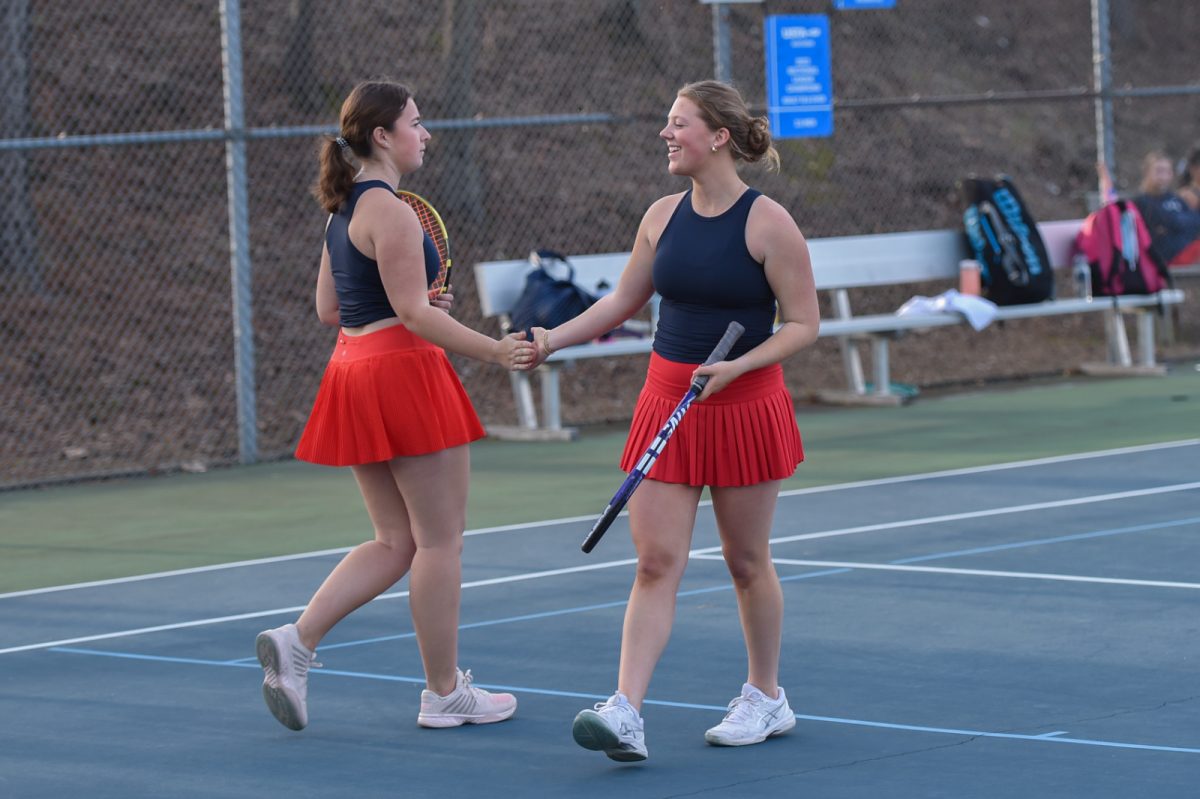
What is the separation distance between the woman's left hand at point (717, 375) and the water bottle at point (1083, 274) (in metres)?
10.9

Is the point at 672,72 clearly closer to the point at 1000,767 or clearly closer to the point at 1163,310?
the point at 1163,310

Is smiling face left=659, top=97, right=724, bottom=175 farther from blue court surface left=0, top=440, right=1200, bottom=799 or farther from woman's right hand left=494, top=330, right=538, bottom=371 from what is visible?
blue court surface left=0, top=440, right=1200, bottom=799

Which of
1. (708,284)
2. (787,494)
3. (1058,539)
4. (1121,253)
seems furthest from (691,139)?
(1121,253)

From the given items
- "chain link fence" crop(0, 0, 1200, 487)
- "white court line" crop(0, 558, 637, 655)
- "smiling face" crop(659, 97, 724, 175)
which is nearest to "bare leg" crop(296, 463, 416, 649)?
"smiling face" crop(659, 97, 724, 175)

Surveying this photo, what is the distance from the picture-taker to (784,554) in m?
8.54

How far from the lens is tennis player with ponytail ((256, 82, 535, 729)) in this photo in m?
5.60

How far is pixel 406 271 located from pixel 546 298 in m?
7.43

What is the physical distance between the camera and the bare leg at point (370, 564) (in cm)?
577

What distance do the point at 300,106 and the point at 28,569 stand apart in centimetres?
1016

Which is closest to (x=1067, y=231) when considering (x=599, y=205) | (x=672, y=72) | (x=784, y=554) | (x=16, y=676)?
(x=599, y=205)

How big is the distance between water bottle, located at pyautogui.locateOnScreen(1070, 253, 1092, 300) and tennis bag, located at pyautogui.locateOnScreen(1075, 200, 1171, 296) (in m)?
0.08

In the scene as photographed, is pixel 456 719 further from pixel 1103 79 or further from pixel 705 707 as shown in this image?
pixel 1103 79

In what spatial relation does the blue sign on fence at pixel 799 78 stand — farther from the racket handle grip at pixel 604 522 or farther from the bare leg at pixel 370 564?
the racket handle grip at pixel 604 522

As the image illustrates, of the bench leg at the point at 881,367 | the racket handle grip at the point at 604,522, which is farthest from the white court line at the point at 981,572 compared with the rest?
the bench leg at the point at 881,367
